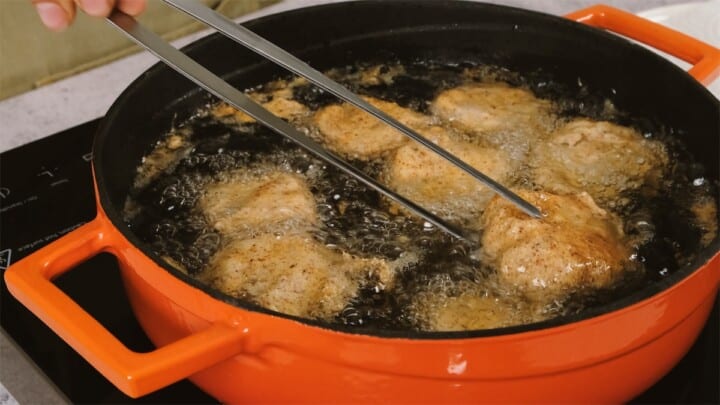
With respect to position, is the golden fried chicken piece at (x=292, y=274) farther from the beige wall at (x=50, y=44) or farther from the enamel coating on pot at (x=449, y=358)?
the beige wall at (x=50, y=44)

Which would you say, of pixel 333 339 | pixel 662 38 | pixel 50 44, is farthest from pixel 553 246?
pixel 50 44

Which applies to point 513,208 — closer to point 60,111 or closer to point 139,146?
point 139,146

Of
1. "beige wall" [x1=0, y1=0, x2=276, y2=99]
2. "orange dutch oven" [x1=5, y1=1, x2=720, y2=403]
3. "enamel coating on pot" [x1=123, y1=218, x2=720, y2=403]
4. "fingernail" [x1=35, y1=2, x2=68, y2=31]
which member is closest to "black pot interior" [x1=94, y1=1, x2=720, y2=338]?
"orange dutch oven" [x1=5, y1=1, x2=720, y2=403]

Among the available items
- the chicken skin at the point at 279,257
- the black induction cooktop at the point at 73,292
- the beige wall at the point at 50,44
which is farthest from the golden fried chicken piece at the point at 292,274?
the beige wall at the point at 50,44

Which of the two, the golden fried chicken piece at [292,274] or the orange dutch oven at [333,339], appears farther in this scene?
the golden fried chicken piece at [292,274]

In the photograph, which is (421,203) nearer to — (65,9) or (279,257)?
(279,257)

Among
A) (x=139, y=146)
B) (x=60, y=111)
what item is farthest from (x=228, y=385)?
(x=60, y=111)
